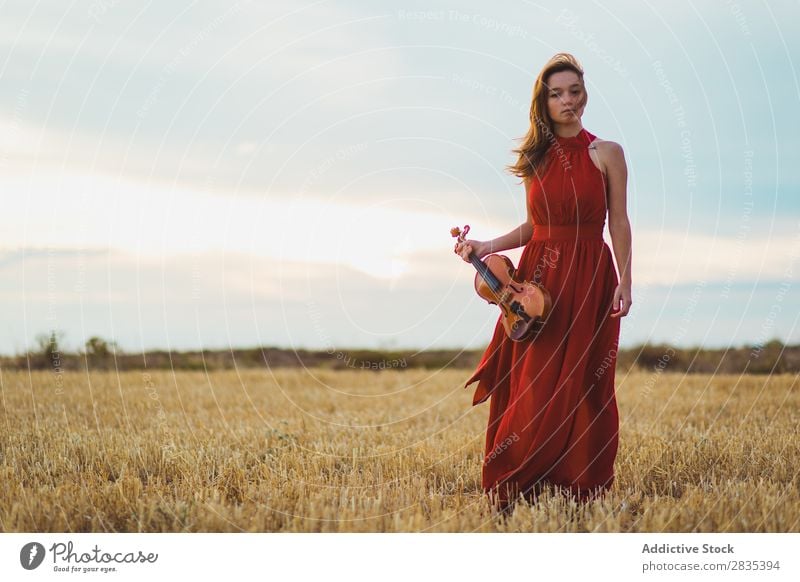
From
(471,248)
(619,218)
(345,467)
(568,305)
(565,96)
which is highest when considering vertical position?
(565,96)

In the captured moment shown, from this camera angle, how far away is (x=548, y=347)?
588 centimetres

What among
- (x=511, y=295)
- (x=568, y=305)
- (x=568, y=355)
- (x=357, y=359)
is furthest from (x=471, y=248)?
(x=357, y=359)

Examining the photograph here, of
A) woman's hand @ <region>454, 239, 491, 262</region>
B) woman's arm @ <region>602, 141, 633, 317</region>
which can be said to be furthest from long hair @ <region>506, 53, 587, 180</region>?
woman's hand @ <region>454, 239, 491, 262</region>

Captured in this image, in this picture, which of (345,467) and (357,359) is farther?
(357,359)

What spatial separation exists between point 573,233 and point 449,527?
241 cm

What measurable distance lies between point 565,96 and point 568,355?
1966 millimetres

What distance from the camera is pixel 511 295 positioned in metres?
5.67

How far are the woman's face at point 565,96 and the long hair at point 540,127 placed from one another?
0.03 m

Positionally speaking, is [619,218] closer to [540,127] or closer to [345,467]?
[540,127]

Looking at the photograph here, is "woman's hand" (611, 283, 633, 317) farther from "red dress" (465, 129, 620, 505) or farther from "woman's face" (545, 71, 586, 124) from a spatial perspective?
"woman's face" (545, 71, 586, 124)
